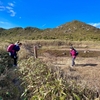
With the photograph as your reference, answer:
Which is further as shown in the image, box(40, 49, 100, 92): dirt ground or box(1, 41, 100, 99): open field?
box(1, 41, 100, 99): open field

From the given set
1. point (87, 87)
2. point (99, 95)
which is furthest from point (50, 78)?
point (99, 95)

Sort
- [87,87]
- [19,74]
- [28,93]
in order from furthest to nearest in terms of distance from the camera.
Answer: [19,74] → [28,93] → [87,87]

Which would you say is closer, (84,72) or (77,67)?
(84,72)

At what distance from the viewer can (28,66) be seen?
10344mm

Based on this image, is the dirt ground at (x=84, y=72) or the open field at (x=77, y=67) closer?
the dirt ground at (x=84, y=72)

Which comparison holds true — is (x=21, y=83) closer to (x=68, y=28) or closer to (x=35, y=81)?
(x=35, y=81)

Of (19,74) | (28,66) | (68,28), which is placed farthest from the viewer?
(68,28)

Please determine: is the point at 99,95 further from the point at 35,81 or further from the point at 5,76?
the point at 5,76

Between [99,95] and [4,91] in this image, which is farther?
[4,91]

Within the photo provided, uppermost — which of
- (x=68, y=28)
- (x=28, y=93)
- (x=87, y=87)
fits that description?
(x=68, y=28)

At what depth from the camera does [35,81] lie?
7.88m

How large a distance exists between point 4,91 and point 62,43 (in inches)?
1285

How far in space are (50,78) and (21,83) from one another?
152 centimetres

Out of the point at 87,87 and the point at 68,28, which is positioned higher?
the point at 68,28
